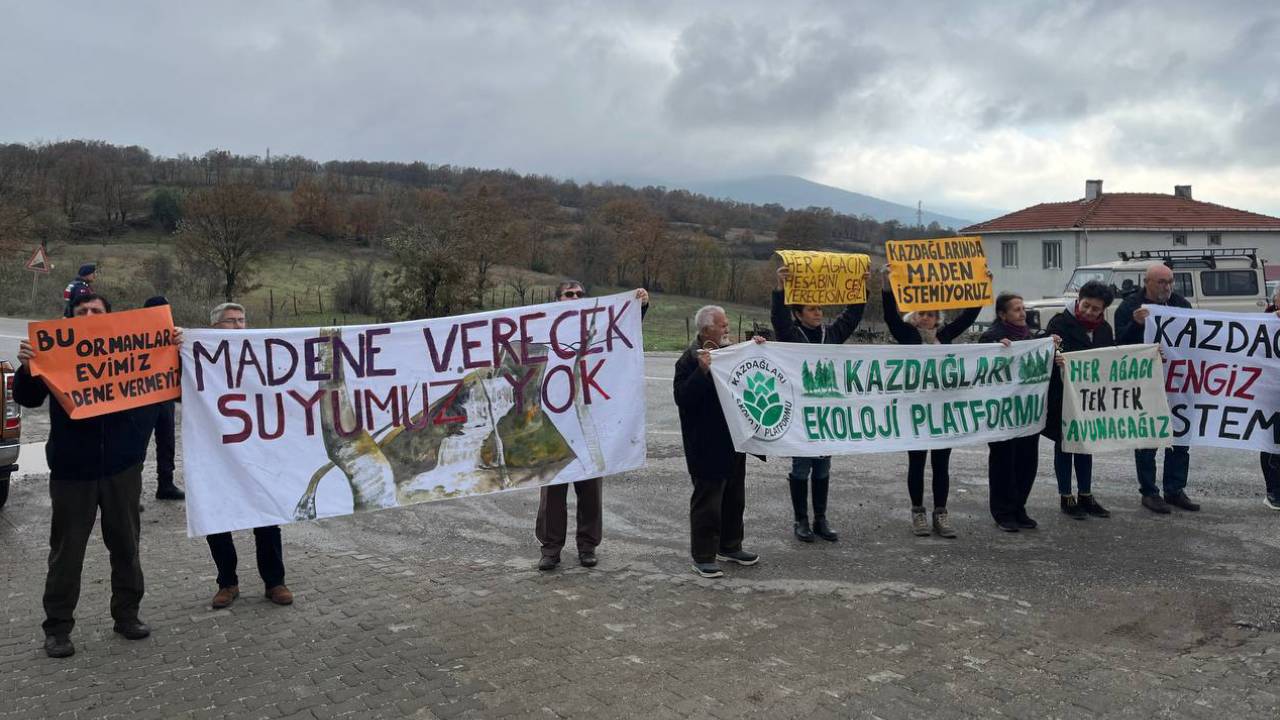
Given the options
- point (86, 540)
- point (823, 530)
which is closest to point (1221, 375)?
point (823, 530)

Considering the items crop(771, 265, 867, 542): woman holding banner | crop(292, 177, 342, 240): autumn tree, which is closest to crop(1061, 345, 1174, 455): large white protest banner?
crop(771, 265, 867, 542): woman holding banner

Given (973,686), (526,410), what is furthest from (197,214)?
(973,686)

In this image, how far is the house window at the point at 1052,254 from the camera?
51469 millimetres

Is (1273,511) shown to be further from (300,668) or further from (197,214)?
(197,214)

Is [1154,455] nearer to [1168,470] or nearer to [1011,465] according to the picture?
[1168,470]

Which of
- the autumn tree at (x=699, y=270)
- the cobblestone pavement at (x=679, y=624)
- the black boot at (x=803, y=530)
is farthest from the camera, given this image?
the autumn tree at (x=699, y=270)

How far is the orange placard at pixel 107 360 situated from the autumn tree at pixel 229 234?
37864 millimetres

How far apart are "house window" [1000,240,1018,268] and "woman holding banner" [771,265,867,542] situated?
50652 millimetres

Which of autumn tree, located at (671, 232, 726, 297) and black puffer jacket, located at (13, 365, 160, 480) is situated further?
autumn tree, located at (671, 232, 726, 297)

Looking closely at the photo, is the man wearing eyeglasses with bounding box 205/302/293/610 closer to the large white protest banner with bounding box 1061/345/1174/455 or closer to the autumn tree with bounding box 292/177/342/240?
the large white protest banner with bounding box 1061/345/1174/455

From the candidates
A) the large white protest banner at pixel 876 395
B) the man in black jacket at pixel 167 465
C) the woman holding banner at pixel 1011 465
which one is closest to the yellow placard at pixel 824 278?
the large white protest banner at pixel 876 395

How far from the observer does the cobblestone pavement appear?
468 cm

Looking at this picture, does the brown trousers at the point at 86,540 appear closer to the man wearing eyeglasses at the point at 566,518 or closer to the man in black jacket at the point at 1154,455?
the man wearing eyeglasses at the point at 566,518

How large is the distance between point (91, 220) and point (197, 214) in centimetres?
3547
